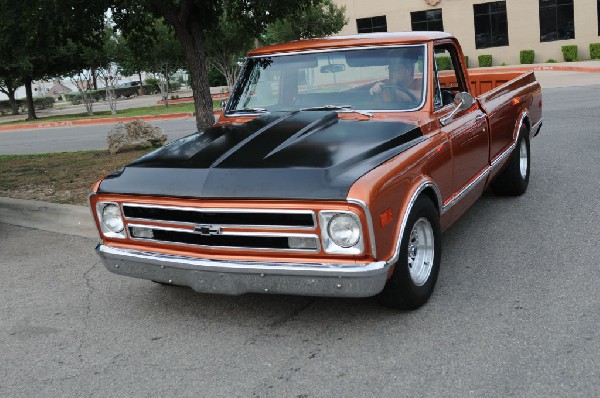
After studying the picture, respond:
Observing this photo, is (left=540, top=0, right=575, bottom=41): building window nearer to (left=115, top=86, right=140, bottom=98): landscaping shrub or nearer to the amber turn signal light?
the amber turn signal light

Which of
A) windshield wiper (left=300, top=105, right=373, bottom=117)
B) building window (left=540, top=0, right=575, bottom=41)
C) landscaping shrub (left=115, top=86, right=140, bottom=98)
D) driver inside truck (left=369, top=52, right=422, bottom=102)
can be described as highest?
building window (left=540, top=0, right=575, bottom=41)

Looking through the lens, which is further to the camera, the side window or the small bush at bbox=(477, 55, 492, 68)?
the small bush at bbox=(477, 55, 492, 68)

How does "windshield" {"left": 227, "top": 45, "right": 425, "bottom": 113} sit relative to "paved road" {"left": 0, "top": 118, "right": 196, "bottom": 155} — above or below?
above

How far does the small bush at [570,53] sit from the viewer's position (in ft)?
111

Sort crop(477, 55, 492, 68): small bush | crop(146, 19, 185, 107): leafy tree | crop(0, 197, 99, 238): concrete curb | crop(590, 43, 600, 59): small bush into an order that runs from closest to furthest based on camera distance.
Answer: crop(0, 197, 99, 238): concrete curb → crop(590, 43, 600, 59): small bush → crop(146, 19, 185, 107): leafy tree → crop(477, 55, 492, 68): small bush

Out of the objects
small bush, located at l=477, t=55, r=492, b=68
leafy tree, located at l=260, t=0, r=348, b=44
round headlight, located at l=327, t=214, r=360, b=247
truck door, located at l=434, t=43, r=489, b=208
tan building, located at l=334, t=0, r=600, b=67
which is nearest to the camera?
round headlight, located at l=327, t=214, r=360, b=247

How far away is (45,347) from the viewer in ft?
14.6

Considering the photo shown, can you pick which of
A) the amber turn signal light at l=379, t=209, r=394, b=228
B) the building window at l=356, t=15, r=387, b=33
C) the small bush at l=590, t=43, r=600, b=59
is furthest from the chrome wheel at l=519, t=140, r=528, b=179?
the building window at l=356, t=15, r=387, b=33

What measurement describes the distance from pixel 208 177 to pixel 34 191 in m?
6.19

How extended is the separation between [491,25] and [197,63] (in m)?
29.3

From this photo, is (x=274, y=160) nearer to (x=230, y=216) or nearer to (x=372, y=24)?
(x=230, y=216)

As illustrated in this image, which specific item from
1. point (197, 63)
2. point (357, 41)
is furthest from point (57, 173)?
point (357, 41)

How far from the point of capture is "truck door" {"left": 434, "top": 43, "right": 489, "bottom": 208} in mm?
5203

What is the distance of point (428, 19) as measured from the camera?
3822 cm
